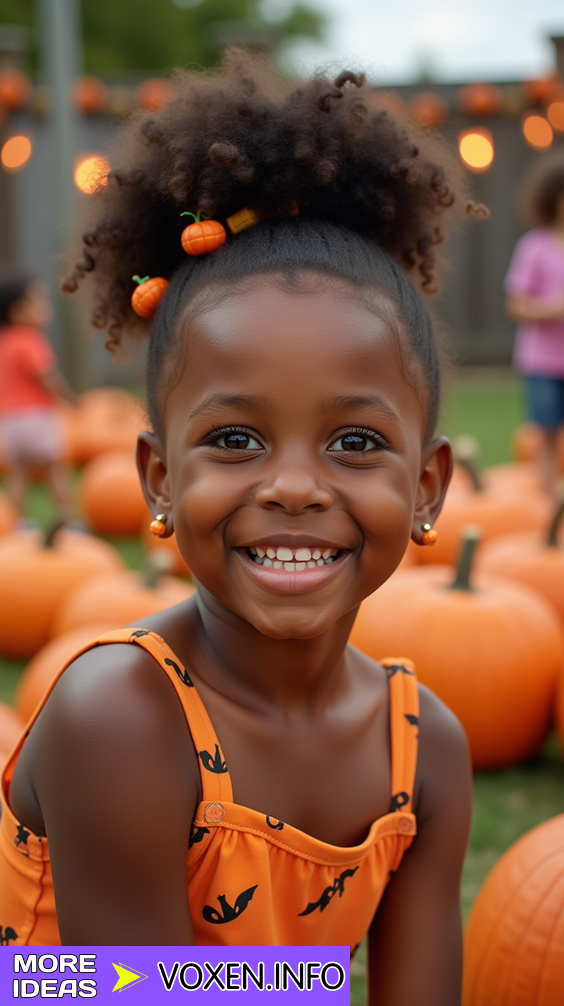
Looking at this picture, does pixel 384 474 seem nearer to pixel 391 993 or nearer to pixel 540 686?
pixel 391 993

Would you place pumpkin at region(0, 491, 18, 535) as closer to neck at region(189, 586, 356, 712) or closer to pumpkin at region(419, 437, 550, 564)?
pumpkin at region(419, 437, 550, 564)

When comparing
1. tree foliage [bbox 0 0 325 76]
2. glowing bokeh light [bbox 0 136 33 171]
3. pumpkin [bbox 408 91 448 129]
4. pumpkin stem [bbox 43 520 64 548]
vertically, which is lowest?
pumpkin stem [bbox 43 520 64 548]

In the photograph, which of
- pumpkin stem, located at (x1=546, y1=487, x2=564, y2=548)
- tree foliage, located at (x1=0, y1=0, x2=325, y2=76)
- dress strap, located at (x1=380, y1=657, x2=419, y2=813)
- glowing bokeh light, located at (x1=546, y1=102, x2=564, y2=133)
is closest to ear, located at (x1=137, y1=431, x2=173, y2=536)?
dress strap, located at (x1=380, y1=657, x2=419, y2=813)

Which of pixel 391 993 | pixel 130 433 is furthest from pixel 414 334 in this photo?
pixel 130 433

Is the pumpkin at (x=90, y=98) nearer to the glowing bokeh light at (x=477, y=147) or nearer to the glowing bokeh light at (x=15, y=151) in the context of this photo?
the glowing bokeh light at (x=15, y=151)

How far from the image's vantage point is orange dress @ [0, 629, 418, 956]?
1529 mm

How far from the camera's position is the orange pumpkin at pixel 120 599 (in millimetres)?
3932

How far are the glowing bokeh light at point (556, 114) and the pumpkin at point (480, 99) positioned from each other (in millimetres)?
713

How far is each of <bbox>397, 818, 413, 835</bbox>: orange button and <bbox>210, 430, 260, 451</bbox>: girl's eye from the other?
27.2 inches

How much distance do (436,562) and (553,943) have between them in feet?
10.9

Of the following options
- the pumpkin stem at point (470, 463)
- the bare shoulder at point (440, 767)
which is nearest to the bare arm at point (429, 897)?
the bare shoulder at point (440, 767)

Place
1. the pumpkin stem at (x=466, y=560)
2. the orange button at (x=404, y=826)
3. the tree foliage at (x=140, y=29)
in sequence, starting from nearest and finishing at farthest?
the orange button at (x=404, y=826)
the pumpkin stem at (x=466, y=560)
the tree foliage at (x=140, y=29)

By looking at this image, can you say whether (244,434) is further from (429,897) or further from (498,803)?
(498,803)

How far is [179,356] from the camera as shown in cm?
155
